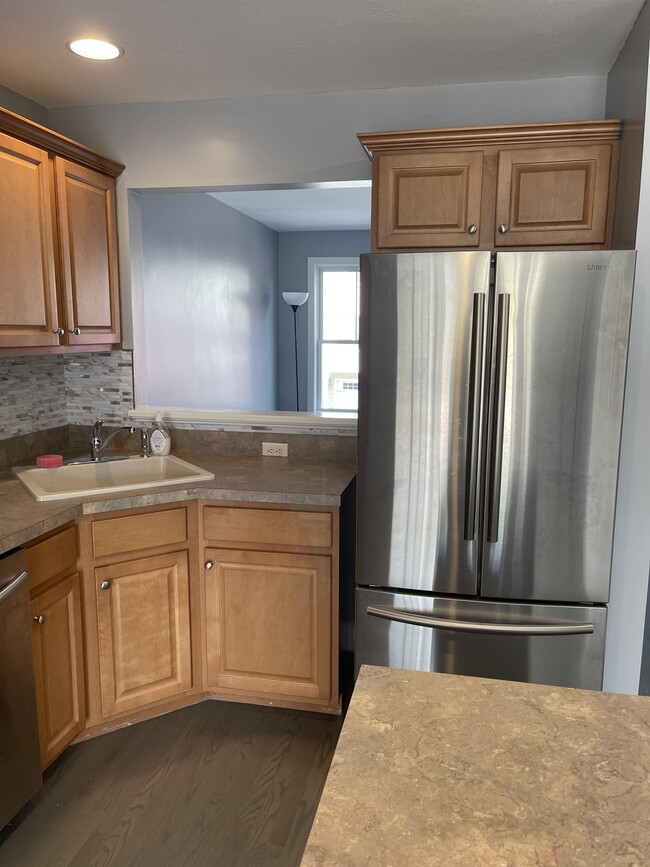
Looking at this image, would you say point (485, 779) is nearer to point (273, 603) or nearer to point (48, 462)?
point (273, 603)

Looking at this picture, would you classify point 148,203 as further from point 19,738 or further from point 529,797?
point 529,797

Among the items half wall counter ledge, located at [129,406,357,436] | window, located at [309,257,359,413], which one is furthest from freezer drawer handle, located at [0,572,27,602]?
window, located at [309,257,359,413]

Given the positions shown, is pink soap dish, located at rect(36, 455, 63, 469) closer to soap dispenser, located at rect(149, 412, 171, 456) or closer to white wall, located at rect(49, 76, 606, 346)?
soap dispenser, located at rect(149, 412, 171, 456)

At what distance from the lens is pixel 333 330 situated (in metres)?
6.78

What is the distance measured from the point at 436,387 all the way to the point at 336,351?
4.79m

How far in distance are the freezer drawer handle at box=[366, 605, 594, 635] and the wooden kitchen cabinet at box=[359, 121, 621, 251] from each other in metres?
1.26

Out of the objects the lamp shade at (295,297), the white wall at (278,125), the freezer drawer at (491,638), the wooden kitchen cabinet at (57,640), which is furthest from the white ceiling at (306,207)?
the freezer drawer at (491,638)

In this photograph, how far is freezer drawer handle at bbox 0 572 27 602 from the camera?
177 centimetres

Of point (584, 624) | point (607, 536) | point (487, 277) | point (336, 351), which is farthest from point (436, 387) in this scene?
point (336, 351)

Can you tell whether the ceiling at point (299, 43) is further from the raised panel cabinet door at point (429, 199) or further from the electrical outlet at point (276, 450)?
the electrical outlet at point (276, 450)

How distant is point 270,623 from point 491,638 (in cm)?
79

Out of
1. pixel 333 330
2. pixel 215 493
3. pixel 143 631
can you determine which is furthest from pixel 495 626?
pixel 333 330

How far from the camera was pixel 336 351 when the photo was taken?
6.80m

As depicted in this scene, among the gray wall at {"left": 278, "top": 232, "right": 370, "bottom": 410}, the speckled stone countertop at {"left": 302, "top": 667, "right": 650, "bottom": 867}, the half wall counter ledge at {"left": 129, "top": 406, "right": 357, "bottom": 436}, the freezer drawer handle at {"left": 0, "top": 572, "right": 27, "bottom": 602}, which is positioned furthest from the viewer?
the gray wall at {"left": 278, "top": 232, "right": 370, "bottom": 410}
